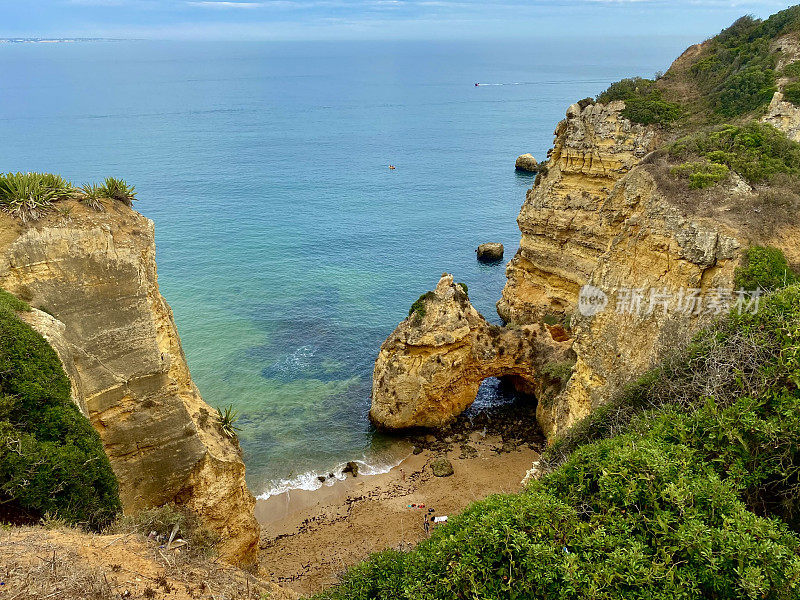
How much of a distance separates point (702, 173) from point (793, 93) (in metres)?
15.7

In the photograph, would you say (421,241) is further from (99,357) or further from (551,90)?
(551,90)

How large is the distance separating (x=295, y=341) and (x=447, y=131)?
8093 cm

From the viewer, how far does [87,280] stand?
15.4 m

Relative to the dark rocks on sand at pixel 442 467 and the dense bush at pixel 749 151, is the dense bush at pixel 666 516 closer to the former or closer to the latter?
the dense bush at pixel 749 151

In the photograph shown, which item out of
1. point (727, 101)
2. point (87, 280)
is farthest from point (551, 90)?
point (87, 280)

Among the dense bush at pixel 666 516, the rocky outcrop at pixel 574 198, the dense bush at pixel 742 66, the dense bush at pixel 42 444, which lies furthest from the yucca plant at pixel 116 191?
the dense bush at pixel 742 66

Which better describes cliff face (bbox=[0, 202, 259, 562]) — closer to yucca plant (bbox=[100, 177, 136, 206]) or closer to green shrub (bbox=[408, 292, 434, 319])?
yucca plant (bbox=[100, 177, 136, 206])

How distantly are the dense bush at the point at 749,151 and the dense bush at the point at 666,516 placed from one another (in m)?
8.57

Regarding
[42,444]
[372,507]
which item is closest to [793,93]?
[372,507]

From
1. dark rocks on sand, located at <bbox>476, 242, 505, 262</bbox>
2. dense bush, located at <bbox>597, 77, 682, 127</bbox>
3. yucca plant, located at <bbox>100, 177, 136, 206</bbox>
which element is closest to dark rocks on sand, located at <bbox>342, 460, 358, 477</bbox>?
yucca plant, located at <bbox>100, 177, 136, 206</bbox>

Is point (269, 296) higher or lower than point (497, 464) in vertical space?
higher

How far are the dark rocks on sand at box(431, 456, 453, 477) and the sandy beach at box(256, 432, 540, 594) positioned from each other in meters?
0.22

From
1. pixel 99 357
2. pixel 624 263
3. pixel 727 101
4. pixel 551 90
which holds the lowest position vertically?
pixel 99 357

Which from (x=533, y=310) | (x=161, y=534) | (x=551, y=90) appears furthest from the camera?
(x=551, y=90)
